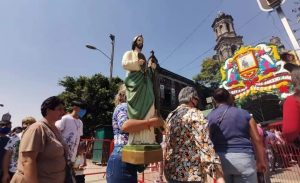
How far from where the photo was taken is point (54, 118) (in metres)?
2.55

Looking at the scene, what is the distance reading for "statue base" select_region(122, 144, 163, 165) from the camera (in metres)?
1.87

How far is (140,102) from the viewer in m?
2.15

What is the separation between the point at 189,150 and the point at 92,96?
15.2 metres

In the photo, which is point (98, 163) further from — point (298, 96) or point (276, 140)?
point (298, 96)

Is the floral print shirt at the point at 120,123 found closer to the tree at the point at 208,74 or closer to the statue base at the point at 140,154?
the statue base at the point at 140,154

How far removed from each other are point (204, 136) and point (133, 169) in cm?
74

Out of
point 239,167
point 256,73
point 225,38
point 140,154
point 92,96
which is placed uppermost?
point 225,38

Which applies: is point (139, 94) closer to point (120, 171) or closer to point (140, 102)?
point (140, 102)

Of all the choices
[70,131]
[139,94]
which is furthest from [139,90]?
[70,131]

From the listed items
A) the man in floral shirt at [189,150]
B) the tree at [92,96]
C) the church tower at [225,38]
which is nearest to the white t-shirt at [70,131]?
the man in floral shirt at [189,150]

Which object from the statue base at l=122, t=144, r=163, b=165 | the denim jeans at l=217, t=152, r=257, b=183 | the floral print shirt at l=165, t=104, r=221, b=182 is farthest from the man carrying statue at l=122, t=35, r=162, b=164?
the denim jeans at l=217, t=152, r=257, b=183

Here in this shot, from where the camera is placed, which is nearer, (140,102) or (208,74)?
(140,102)

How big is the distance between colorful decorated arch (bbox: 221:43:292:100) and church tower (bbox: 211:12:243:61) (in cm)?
2798

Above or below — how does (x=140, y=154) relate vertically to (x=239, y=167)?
above
